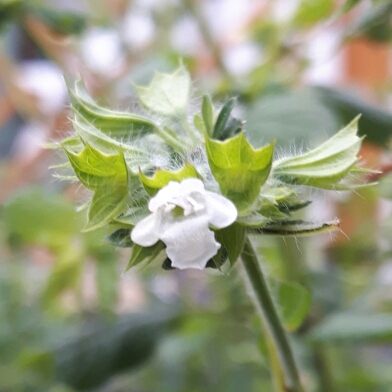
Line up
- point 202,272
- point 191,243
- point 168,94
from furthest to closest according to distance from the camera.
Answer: point 202,272 < point 168,94 < point 191,243

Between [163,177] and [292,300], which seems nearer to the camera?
[163,177]

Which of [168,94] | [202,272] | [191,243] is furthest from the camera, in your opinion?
[202,272]

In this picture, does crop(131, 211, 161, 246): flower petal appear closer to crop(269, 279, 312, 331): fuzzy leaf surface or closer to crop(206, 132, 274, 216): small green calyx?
crop(206, 132, 274, 216): small green calyx

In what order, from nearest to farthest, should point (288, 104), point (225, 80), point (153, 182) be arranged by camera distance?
point (153, 182) → point (288, 104) → point (225, 80)

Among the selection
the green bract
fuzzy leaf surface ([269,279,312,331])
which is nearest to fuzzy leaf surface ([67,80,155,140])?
the green bract

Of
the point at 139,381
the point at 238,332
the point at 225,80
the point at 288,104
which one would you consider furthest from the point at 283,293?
the point at 139,381

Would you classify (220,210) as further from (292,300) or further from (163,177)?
(292,300)

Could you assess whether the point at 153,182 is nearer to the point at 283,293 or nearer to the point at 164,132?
the point at 164,132

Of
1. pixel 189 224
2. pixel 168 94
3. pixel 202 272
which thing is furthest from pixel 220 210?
pixel 202 272
